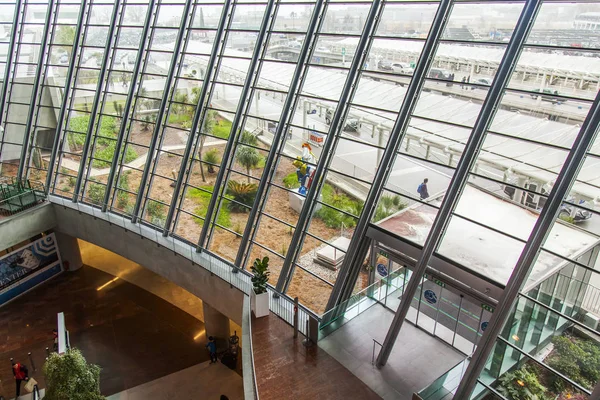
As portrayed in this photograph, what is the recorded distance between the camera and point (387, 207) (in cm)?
1246

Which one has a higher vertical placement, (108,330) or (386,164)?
(386,164)

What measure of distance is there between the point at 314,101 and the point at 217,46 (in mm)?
4222

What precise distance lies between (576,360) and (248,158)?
11.2m

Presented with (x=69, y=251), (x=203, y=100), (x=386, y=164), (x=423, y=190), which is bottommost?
(x=69, y=251)

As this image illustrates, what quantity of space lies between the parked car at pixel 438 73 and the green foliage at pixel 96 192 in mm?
14189

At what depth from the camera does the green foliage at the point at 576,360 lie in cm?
918

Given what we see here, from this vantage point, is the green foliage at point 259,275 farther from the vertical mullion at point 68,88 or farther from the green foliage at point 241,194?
the vertical mullion at point 68,88

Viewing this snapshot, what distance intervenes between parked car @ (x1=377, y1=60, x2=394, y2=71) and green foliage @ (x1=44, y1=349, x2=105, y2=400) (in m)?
11.1

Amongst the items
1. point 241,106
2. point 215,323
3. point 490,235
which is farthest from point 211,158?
point 490,235

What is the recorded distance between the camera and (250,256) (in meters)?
16.4

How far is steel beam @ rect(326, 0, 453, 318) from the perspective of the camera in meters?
11.0

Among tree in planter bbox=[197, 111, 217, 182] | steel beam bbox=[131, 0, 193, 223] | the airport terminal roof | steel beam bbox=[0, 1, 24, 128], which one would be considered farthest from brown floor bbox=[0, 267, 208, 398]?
the airport terminal roof

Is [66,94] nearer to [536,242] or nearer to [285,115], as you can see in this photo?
[285,115]

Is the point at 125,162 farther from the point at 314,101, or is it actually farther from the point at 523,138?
the point at 523,138
